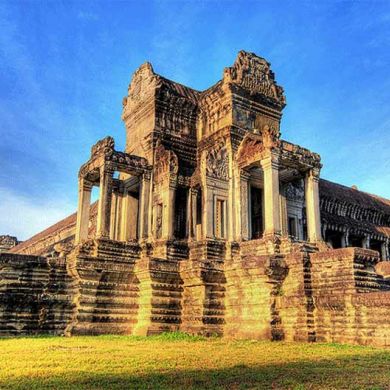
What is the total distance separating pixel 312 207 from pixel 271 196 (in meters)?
2.98

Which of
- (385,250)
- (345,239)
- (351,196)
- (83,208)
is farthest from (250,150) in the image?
(385,250)

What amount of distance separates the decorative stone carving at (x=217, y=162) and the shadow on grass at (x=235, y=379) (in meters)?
12.7

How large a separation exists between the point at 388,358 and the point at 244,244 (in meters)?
10.1

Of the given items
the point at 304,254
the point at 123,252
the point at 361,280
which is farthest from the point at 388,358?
the point at 123,252

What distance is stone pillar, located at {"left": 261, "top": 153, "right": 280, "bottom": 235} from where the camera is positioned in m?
17.7

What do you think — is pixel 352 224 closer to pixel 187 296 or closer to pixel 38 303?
pixel 187 296

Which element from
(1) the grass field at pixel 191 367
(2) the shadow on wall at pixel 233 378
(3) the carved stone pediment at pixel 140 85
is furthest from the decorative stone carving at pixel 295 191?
(2) the shadow on wall at pixel 233 378

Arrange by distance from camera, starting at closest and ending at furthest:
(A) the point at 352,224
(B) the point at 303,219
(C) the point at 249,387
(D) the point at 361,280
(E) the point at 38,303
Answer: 1. (C) the point at 249,387
2. (D) the point at 361,280
3. (E) the point at 38,303
4. (B) the point at 303,219
5. (A) the point at 352,224

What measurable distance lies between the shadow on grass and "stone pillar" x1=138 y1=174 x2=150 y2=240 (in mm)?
12770

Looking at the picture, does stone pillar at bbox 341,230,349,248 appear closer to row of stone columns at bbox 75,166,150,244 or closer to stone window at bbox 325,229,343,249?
stone window at bbox 325,229,343,249

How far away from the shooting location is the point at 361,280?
12859 mm

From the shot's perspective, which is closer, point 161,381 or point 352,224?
point 161,381

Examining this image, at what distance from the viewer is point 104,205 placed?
19.5m

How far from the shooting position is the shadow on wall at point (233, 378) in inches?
252
